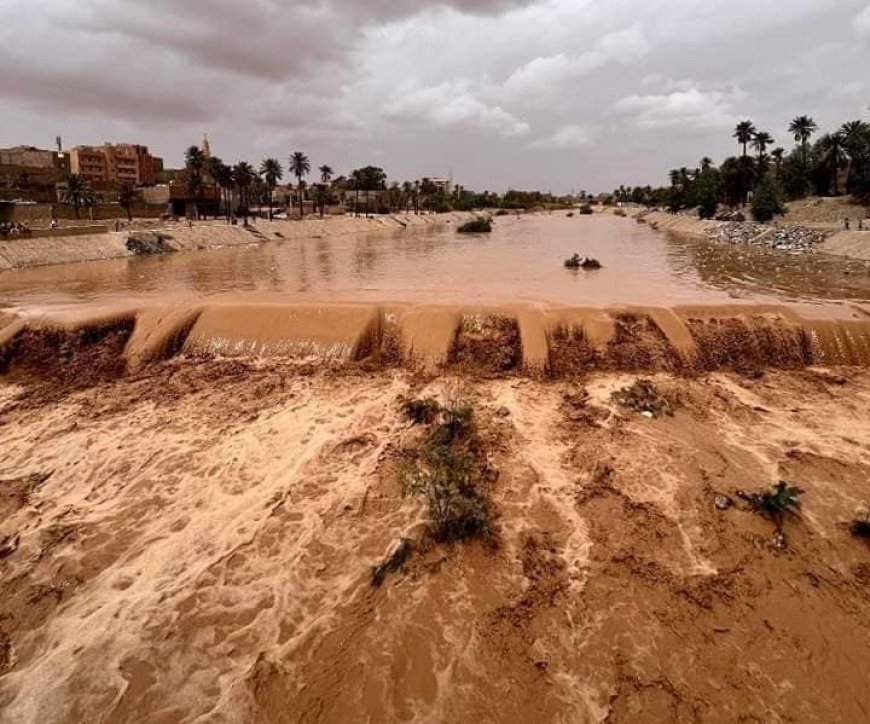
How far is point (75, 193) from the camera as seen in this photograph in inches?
1829

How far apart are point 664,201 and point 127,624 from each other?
102841 mm

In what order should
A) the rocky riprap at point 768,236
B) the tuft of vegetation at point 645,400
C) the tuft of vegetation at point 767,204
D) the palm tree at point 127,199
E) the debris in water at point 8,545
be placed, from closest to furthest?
1. the debris in water at point 8,545
2. the tuft of vegetation at point 645,400
3. the rocky riprap at point 768,236
4. the tuft of vegetation at point 767,204
5. the palm tree at point 127,199

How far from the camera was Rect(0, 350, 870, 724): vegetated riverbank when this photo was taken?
5438 millimetres

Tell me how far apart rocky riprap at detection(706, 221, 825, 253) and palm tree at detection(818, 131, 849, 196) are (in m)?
11.9

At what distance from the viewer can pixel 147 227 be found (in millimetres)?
45906

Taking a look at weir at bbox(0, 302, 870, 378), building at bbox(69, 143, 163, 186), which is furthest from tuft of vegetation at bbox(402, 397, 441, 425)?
building at bbox(69, 143, 163, 186)

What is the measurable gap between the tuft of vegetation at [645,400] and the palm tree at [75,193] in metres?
50.2

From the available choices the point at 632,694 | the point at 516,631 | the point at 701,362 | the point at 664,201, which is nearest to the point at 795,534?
the point at 632,694

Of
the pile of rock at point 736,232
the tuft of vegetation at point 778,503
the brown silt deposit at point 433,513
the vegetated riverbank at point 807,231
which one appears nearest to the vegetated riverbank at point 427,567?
the brown silt deposit at point 433,513

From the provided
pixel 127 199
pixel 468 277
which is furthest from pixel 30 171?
pixel 468 277

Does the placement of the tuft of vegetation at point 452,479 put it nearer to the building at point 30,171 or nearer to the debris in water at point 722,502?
the debris in water at point 722,502

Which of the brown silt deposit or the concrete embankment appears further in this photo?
the concrete embankment

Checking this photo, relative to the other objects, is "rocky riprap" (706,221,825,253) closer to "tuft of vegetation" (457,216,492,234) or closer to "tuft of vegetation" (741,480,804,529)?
"tuft of vegetation" (457,216,492,234)

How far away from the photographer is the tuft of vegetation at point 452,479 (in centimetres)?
746
